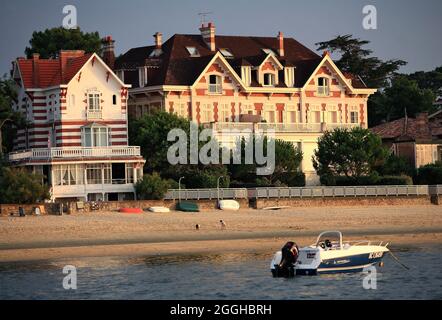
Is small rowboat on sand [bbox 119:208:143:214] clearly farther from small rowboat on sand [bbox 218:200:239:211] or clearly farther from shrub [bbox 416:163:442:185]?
shrub [bbox 416:163:442:185]

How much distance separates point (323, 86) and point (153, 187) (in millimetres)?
25999

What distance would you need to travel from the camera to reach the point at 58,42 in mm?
115562

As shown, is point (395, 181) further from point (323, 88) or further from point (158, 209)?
point (158, 209)

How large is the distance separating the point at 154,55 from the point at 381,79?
38213mm

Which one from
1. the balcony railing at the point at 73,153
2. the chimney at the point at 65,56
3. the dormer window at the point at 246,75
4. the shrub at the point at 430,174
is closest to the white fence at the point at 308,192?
the shrub at the point at 430,174

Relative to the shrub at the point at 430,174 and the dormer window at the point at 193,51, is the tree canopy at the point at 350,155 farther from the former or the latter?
the dormer window at the point at 193,51

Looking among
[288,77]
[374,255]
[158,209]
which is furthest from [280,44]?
[374,255]

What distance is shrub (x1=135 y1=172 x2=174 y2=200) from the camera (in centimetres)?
8775

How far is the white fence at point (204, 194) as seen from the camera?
3472 inches

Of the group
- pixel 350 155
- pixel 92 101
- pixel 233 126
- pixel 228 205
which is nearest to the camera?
pixel 228 205

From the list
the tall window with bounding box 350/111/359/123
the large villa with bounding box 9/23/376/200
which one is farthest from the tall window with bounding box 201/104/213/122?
the tall window with bounding box 350/111/359/123
